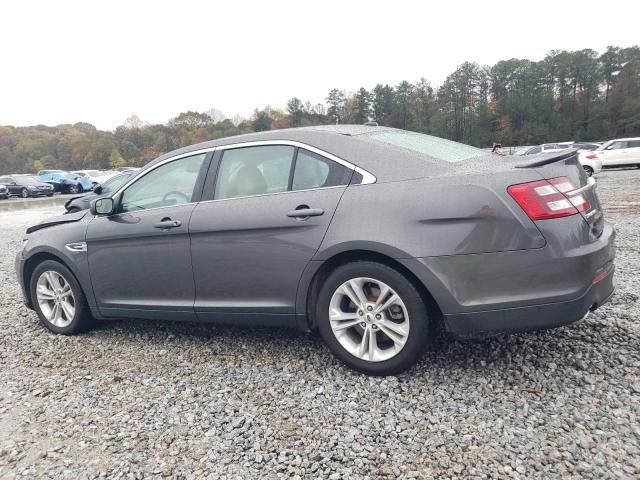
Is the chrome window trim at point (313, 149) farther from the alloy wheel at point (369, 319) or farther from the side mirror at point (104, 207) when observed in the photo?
the side mirror at point (104, 207)

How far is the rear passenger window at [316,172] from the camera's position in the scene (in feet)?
10.1

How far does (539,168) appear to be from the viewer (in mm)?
2688

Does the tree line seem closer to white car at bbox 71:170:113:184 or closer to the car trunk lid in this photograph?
white car at bbox 71:170:113:184

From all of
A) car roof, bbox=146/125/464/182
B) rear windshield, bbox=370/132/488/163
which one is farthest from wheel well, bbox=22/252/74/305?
rear windshield, bbox=370/132/488/163

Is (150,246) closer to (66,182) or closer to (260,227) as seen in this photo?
(260,227)

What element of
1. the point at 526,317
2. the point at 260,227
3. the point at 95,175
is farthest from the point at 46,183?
the point at 526,317

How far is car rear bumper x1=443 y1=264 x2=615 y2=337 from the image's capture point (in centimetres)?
258

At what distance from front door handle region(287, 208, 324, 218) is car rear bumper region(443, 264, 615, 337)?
0.98 m

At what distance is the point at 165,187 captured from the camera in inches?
153

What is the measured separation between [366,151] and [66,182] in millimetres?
33556

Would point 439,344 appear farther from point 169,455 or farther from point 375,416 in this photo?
point 169,455

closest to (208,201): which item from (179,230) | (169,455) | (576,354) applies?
(179,230)

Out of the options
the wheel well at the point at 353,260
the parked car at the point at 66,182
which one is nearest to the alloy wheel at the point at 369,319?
the wheel well at the point at 353,260

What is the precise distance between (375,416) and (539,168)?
1639 mm
